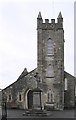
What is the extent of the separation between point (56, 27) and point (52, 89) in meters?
7.56

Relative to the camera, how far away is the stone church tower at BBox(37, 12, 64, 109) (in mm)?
42281

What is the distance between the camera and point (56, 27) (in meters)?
42.7

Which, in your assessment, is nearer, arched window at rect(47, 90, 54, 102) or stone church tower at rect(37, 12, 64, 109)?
arched window at rect(47, 90, 54, 102)

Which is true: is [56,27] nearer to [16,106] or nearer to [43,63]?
[43,63]

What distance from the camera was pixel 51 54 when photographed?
42.7 metres

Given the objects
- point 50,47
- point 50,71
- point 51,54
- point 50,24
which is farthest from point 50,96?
point 50,24

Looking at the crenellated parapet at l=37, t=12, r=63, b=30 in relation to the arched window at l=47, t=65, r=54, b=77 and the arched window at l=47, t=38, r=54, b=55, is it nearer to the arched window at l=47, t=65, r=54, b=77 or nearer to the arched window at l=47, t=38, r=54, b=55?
the arched window at l=47, t=38, r=54, b=55

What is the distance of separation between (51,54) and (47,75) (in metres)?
2.61

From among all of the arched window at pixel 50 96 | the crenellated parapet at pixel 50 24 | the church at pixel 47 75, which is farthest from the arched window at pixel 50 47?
the arched window at pixel 50 96

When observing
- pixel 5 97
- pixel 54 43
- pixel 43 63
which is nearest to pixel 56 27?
pixel 54 43

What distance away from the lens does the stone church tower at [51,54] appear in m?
42.3

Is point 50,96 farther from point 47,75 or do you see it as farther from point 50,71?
point 50,71

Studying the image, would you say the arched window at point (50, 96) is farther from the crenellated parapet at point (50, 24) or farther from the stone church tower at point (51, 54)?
the crenellated parapet at point (50, 24)

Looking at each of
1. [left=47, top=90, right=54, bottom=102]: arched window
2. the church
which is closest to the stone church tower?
the church
